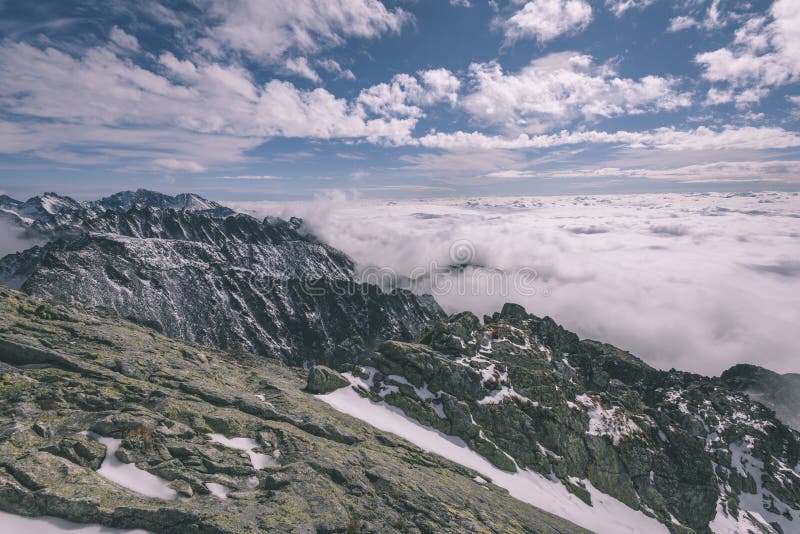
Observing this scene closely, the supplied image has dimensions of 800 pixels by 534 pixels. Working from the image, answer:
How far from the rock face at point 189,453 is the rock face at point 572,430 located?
13.8 m

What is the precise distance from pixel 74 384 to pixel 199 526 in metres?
14.7

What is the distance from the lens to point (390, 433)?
38.6 meters

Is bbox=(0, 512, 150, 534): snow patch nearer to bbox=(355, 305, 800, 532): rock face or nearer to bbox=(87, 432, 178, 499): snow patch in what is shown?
bbox=(87, 432, 178, 499): snow patch

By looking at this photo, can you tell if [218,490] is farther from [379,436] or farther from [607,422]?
[607,422]

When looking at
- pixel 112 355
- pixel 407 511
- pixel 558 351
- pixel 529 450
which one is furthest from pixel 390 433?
pixel 558 351

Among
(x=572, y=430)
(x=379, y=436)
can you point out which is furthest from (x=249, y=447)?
(x=572, y=430)

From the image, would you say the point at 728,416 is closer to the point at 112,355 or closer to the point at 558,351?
the point at 558,351

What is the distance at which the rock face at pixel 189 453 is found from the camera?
13.9 metres

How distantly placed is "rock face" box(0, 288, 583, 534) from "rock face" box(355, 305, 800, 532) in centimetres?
1385

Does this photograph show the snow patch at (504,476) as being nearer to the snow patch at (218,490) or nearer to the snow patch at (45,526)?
the snow patch at (218,490)

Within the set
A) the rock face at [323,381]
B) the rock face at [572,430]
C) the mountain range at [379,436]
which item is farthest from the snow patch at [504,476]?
the rock face at [572,430]

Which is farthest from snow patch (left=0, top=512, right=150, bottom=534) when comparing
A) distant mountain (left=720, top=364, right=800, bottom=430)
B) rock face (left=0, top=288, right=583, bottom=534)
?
distant mountain (left=720, top=364, right=800, bottom=430)

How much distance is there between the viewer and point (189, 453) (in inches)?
717

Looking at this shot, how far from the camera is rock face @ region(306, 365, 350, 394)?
145ft
